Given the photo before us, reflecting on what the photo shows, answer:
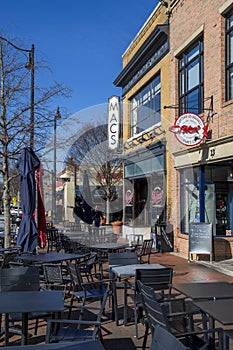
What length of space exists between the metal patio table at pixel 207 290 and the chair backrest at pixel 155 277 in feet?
1.83

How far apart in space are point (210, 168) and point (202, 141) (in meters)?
1.33

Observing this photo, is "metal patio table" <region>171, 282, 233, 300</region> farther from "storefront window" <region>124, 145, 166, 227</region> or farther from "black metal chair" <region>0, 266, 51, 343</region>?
"storefront window" <region>124, 145, 166, 227</region>

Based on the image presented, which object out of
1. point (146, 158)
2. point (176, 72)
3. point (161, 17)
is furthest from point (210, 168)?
point (161, 17)

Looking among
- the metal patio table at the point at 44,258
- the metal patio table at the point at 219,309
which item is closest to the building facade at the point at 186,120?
the metal patio table at the point at 44,258

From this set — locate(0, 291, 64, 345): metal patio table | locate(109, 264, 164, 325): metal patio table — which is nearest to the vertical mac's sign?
locate(109, 264, 164, 325): metal patio table

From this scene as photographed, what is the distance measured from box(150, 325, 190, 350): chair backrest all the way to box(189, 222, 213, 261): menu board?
9779mm

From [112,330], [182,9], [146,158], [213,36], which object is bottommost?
[112,330]

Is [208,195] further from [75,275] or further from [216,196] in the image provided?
[75,275]

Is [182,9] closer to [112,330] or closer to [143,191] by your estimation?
[143,191]

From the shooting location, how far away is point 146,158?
62.2 ft

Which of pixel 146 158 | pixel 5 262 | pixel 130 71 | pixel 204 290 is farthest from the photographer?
pixel 130 71

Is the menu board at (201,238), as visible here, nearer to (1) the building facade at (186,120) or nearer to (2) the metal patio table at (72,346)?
(1) the building facade at (186,120)

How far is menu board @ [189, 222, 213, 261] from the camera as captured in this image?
12.5 meters

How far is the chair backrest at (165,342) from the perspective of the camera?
8.82ft
